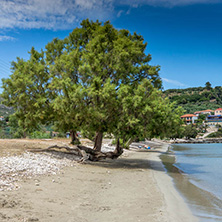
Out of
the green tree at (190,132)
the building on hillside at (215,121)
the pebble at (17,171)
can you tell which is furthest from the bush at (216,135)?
the pebble at (17,171)

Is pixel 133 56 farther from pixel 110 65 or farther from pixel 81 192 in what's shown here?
pixel 81 192

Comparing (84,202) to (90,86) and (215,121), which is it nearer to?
(90,86)

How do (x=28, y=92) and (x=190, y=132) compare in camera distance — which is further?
(x=190, y=132)

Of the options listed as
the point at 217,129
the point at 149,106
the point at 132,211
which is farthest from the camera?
the point at 217,129

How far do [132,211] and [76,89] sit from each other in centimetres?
1102

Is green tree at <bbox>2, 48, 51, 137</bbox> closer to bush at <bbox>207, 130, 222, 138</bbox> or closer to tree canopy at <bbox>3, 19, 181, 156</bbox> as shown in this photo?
tree canopy at <bbox>3, 19, 181, 156</bbox>

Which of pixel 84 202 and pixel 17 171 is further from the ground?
pixel 17 171

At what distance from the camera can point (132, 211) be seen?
7.89 meters

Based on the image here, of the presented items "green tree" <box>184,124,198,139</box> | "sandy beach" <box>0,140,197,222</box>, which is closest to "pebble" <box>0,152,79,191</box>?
"sandy beach" <box>0,140,197,222</box>

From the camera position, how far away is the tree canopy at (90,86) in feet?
Answer: 59.3

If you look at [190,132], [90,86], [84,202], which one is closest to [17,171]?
[84,202]

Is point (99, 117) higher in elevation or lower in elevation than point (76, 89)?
lower

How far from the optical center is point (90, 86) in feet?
59.8

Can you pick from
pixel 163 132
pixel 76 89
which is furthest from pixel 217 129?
pixel 76 89
